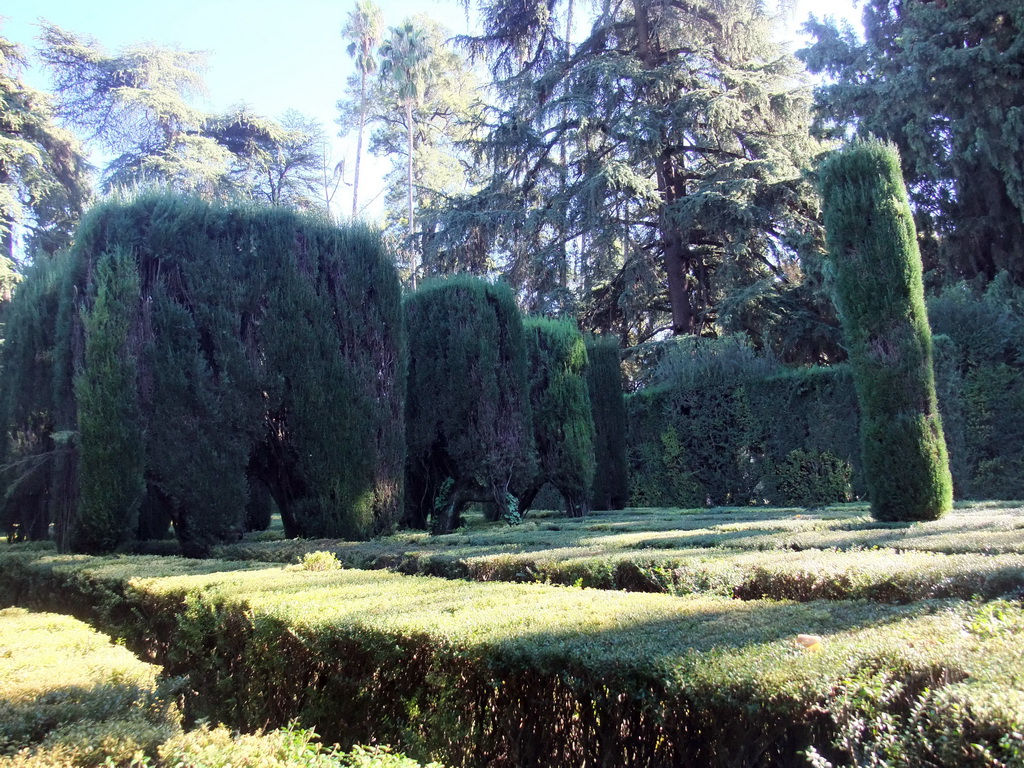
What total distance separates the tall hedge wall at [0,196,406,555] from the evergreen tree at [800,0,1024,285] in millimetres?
12764

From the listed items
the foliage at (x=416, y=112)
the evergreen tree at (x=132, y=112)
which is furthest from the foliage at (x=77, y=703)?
the evergreen tree at (x=132, y=112)

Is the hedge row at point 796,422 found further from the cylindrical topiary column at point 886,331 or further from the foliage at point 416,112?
the foliage at point 416,112

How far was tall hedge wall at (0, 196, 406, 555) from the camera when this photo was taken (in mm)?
7953

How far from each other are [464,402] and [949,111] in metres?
13.6

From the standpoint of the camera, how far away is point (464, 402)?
10.2 m

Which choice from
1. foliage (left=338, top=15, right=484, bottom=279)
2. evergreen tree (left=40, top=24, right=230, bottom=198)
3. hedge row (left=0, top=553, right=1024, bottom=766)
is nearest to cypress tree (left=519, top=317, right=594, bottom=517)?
hedge row (left=0, top=553, right=1024, bottom=766)

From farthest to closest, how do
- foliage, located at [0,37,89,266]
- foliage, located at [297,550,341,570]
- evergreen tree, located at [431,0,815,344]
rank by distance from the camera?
foliage, located at [0,37,89,266], evergreen tree, located at [431,0,815,344], foliage, located at [297,550,341,570]

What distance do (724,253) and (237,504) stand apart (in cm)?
1575

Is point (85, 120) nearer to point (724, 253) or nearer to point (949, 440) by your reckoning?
point (724, 253)

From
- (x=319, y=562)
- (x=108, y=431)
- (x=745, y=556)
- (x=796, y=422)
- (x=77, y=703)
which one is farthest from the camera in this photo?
(x=796, y=422)

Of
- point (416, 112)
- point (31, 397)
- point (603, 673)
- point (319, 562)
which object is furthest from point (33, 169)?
point (603, 673)

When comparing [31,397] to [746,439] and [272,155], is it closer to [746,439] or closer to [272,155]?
[746,439]

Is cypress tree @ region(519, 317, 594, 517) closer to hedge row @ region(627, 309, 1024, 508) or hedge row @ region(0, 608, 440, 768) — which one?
hedge row @ region(627, 309, 1024, 508)

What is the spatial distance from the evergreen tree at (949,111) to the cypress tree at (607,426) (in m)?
7.80
